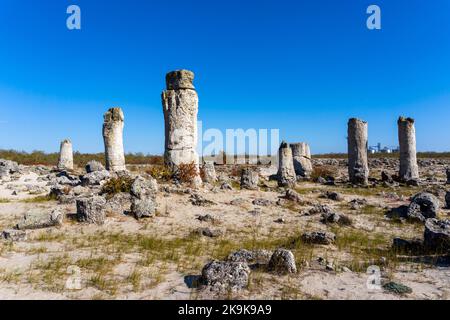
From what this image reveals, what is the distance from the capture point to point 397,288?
4.43 meters

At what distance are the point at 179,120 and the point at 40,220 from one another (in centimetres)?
709

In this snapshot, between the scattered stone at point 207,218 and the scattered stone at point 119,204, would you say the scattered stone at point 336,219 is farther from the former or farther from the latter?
the scattered stone at point 119,204

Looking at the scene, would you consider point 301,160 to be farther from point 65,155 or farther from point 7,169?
point 7,169

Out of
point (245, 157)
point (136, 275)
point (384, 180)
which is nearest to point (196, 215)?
point (136, 275)

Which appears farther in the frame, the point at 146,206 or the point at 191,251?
the point at 146,206

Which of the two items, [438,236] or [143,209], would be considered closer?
[438,236]

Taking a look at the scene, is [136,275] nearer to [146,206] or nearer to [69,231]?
[69,231]

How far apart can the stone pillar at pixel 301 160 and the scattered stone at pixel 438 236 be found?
14680 millimetres

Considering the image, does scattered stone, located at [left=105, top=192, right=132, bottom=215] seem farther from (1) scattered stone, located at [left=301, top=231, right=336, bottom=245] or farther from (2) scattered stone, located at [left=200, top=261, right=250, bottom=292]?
(2) scattered stone, located at [left=200, top=261, right=250, bottom=292]

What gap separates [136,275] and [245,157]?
108 ft

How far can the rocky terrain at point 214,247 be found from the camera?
452 cm

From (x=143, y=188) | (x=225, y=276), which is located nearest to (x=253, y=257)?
(x=225, y=276)
